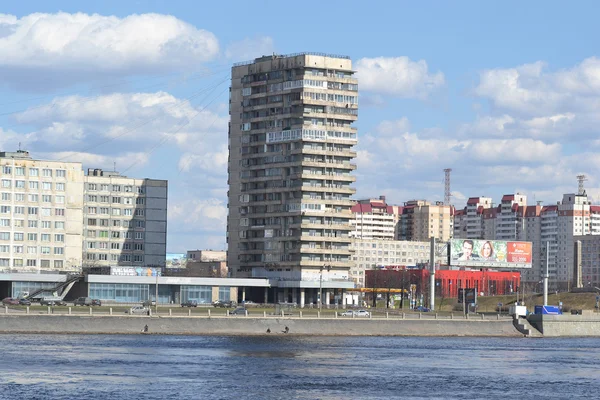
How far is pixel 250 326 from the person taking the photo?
563 ft

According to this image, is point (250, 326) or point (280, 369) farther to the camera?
point (250, 326)

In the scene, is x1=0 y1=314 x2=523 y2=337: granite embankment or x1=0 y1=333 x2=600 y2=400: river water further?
x1=0 y1=314 x2=523 y2=337: granite embankment

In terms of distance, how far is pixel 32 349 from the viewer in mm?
128250

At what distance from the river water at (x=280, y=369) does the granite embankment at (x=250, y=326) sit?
4042 mm

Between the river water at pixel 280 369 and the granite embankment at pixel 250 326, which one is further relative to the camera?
the granite embankment at pixel 250 326

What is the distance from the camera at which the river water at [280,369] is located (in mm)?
95688

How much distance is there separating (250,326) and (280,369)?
2188 inches

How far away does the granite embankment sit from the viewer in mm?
159625

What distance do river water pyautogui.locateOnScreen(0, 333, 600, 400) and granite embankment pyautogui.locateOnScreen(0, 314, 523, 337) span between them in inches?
159

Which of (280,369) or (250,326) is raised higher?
(250,326)

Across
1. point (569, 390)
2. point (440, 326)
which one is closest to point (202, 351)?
point (569, 390)

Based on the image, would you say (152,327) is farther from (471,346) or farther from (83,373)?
(83,373)

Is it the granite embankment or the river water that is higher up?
the granite embankment

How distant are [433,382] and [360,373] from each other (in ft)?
28.5
